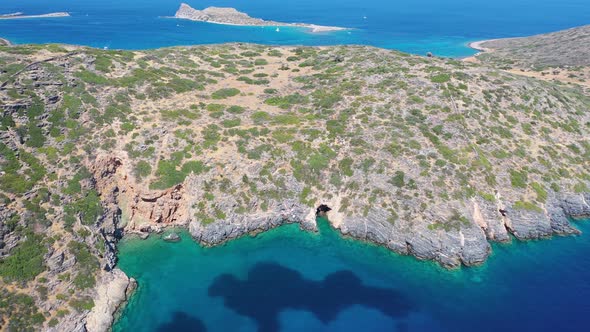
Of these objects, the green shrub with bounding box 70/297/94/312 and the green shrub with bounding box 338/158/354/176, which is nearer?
the green shrub with bounding box 70/297/94/312

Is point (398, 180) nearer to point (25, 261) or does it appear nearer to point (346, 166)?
point (346, 166)

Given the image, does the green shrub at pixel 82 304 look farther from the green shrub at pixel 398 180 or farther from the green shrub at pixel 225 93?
the green shrub at pixel 225 93

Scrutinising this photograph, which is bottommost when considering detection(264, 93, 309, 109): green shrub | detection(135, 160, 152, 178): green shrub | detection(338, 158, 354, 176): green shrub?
detection(135, 160, 152, 178): green shrub

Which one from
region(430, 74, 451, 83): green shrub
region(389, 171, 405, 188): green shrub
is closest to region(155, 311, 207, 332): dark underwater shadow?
region(389, 171, 405, 188): green shrub

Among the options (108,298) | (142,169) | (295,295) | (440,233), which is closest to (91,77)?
(142,169)

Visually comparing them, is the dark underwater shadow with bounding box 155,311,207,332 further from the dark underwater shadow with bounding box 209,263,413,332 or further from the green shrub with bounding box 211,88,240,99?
the green shrub with bounding box 211,88,240,99

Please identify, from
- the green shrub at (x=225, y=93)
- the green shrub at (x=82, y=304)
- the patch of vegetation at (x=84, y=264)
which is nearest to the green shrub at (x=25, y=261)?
the patch of vegetation at (x=84, y=264)

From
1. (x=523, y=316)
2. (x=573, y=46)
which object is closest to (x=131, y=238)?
(x=523, y=316)
